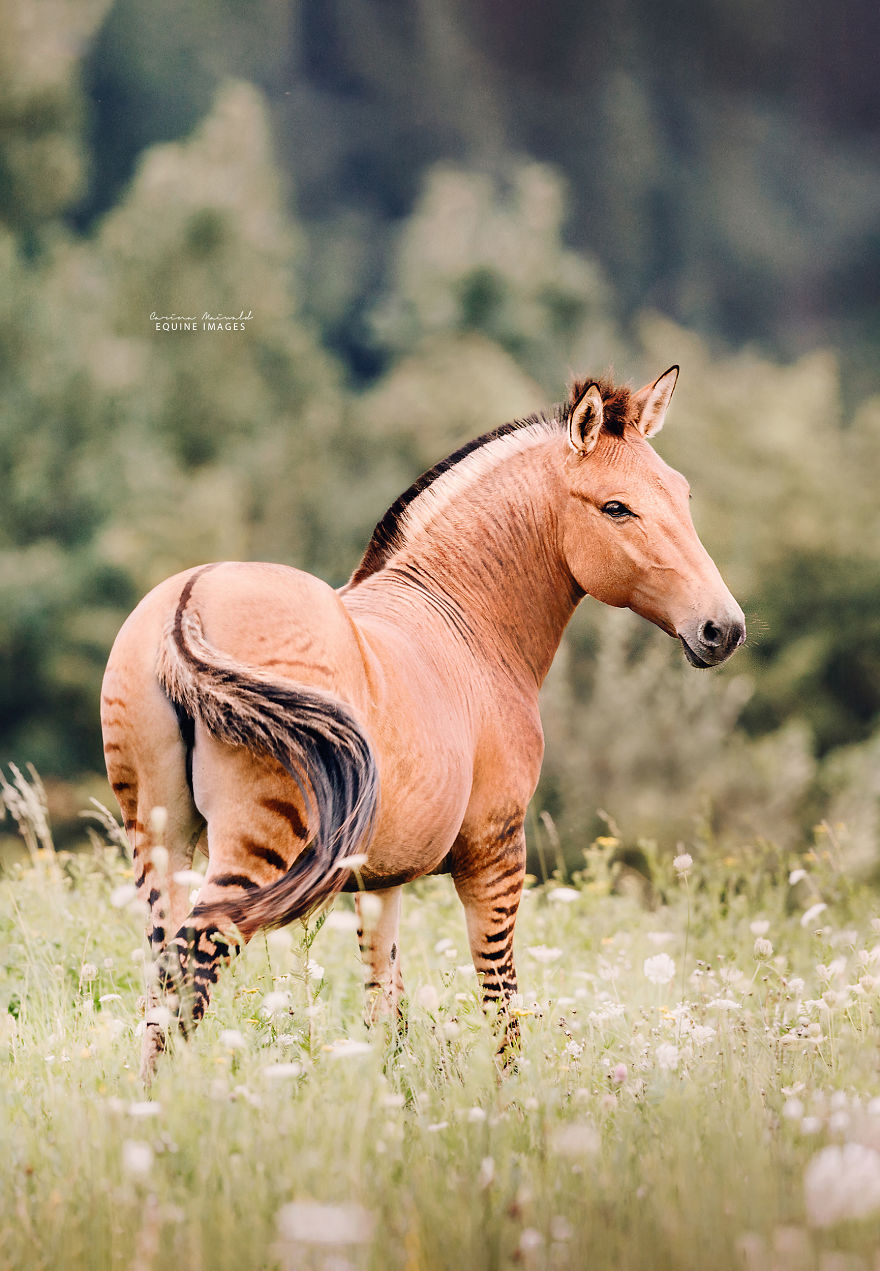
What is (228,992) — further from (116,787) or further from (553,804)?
(553,804)

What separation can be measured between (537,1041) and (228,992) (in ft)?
4.46

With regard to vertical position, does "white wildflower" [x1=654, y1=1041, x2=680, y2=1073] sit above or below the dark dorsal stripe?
below

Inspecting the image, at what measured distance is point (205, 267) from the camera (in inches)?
677

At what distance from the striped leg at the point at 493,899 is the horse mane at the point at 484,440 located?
3.40ft

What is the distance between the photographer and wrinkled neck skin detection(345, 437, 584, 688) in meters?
3.71

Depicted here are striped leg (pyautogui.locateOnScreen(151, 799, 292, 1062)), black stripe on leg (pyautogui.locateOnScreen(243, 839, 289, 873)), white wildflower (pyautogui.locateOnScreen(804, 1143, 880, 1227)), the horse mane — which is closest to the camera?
white wildflower (pyautogui.locateOnScreen(804, 1143, 880, 1227))

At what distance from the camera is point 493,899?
352 cm

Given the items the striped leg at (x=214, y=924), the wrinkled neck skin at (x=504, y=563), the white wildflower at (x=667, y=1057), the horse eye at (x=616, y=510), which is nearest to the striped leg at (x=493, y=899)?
the wrinkled neck skin at (x=504, y=563)

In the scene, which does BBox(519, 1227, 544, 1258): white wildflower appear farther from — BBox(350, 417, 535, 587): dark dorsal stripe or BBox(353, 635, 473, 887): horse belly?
BBox(350, 417, 535, 587): dark dorsal stripe

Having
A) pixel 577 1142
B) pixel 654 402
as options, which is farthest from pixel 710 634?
pixel 577 1142

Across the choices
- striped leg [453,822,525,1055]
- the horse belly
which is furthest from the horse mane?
striped leg [453,822,525,1055]

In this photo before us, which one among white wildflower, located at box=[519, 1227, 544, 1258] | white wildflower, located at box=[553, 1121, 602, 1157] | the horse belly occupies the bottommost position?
white wildflower, located at box=[519, 1227, 544, 1258]

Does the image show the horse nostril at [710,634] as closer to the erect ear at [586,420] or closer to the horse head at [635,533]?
Result: the horse head at [635,533]

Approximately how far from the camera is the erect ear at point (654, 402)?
12.5 feet
